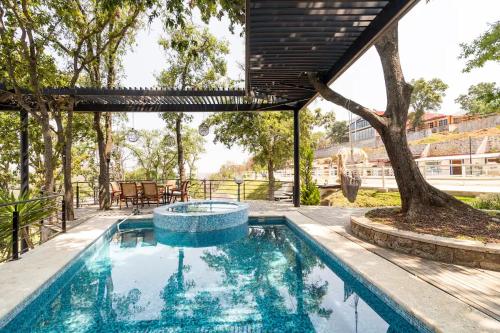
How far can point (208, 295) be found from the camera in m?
3.46

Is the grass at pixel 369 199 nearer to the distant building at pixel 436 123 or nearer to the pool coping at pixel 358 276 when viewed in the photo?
the pool coping at pixel 358 276

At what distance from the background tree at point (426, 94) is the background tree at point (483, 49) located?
32605mm

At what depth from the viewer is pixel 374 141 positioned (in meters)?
39.5

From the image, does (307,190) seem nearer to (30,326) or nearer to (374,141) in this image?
(30,326)

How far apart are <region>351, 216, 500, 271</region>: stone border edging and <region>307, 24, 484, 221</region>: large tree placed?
76cm

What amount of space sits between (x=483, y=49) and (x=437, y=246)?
5.29 metres

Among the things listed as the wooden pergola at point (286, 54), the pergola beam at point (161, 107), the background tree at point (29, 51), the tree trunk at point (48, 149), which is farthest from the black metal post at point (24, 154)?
the pergola beam at point (161, 107)

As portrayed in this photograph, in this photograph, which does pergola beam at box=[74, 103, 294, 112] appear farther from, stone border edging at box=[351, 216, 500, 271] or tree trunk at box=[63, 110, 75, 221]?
stone border edging at box=[351, 216, 500, 271]

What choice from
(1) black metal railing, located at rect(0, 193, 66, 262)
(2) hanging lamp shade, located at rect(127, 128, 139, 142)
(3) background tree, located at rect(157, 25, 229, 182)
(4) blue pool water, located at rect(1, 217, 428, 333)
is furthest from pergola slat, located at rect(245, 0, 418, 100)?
(3) background tree, located at rect(157, 25, 229, 182)

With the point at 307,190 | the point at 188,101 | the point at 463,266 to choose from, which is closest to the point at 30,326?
the point at 463,266

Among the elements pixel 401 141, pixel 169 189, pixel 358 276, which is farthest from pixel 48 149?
pixel 401 141

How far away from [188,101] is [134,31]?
15.5 ft

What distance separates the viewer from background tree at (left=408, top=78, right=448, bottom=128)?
35031 mm

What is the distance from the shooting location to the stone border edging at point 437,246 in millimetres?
3494
